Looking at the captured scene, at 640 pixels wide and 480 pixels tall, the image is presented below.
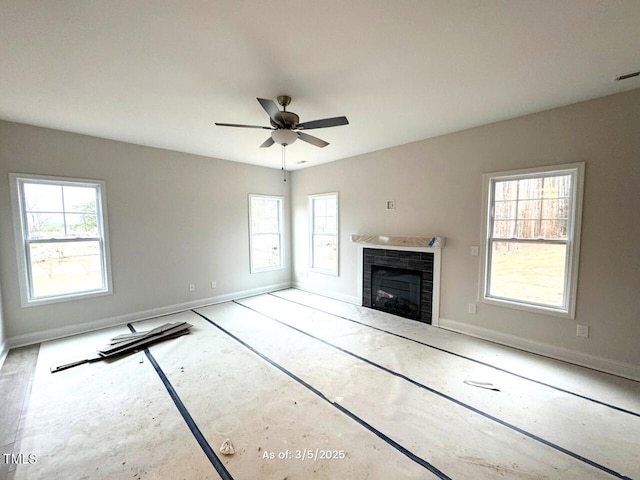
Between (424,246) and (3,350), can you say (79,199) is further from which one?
(424,246)

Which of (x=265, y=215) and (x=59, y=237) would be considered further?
(x=265, y=215)

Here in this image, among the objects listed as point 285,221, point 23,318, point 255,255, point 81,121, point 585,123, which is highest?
point 81,121

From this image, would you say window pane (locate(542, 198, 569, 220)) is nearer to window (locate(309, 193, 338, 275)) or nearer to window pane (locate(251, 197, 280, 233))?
window (locate(309, 193, 338, 275))

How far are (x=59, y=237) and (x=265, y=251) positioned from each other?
334cm

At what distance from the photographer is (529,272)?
3227 mm

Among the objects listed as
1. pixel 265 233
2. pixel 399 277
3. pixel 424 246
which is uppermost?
pixel 265 233

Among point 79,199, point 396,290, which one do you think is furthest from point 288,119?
point 79,199

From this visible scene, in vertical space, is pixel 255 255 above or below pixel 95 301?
above

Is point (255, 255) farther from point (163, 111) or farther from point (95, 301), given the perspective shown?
point (163, 111)

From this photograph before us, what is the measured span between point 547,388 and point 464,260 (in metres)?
1.63

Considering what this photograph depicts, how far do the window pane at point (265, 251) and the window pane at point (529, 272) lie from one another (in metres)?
4.26

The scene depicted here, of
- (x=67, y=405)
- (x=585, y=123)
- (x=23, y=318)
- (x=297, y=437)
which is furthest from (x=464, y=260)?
(x=23, y=318)

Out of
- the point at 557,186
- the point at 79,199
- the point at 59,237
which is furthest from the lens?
the point at 79,199

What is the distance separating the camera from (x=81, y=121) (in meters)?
3.19
